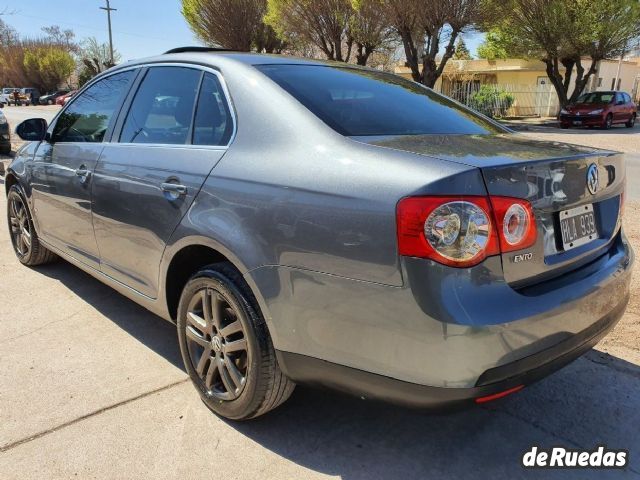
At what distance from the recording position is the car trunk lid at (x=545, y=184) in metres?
1.94

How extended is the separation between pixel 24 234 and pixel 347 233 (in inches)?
154

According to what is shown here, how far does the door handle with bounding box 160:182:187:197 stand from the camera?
260 centimetres

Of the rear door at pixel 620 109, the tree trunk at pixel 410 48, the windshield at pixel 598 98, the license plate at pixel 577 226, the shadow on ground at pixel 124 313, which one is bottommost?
the shadow on ground at pixel 124 313

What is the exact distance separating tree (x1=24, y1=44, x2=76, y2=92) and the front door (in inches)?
3044

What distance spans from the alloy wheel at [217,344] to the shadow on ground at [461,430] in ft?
0.80

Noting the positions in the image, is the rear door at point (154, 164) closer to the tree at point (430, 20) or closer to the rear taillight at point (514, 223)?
the rear taillight at point (514, 223)

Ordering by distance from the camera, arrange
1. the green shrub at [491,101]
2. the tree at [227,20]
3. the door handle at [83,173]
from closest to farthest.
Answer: the door handle at [83,173]
the green shrub at [491,101]
the tree at [227,20]

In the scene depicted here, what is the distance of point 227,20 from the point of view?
33812 mm

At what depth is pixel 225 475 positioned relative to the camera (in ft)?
7.63

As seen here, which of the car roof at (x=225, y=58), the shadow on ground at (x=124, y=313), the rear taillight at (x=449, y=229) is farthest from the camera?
the shadow on ground at (x=124, y=313)

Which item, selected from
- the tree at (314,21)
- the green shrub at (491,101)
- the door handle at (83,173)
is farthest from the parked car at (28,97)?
the door handle at (83,173)

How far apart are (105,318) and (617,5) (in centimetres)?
2805

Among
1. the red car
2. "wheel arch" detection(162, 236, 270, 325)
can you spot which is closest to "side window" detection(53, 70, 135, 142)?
"wheel arch" detection(162, 236, 270, 325)

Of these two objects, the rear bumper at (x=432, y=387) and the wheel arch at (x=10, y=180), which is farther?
the wheel arch at (x=10, y=180)
